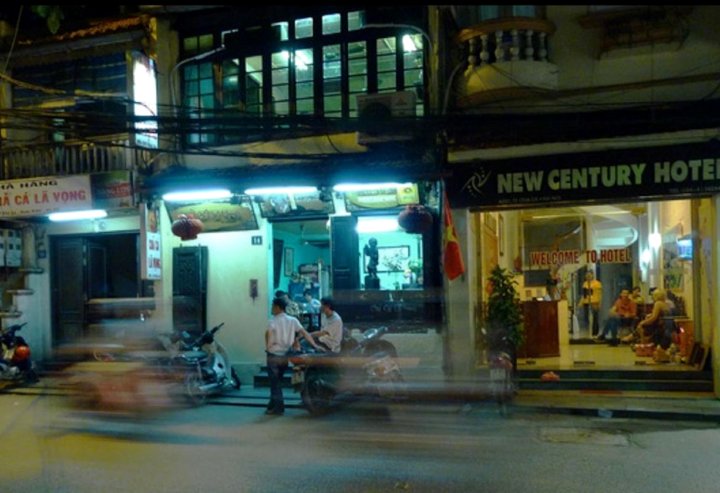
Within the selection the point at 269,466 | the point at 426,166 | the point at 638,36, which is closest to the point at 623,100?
the point at 638,36

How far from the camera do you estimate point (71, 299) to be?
14.7 metres

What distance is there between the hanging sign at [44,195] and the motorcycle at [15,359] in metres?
2.44

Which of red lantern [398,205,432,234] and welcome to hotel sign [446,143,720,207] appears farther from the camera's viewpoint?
red lantern [398,205,432,234]

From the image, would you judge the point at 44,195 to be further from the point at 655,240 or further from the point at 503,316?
the point at 655,240

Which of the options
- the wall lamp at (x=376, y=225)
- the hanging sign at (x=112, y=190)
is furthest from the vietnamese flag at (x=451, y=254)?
→ the hanging sign at (x=112, y=190)

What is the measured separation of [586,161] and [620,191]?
28.7 inches

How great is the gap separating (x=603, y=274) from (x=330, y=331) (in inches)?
439

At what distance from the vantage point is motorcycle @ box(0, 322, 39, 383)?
501 inches

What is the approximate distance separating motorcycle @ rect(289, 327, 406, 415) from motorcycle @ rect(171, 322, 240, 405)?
179cm

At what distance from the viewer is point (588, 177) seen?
34.9 feet

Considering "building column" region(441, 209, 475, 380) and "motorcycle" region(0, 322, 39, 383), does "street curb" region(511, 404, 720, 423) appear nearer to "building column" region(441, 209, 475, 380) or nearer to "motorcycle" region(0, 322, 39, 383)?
"building column" region(441, 209, 475, 380)

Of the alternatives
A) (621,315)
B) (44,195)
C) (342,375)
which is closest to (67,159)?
(44,195)

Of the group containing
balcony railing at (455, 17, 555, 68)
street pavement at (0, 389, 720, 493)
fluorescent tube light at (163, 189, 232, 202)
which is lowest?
street pavement at (0, 389, 720, 493)

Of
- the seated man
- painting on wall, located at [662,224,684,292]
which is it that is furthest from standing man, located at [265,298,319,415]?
the seated man
